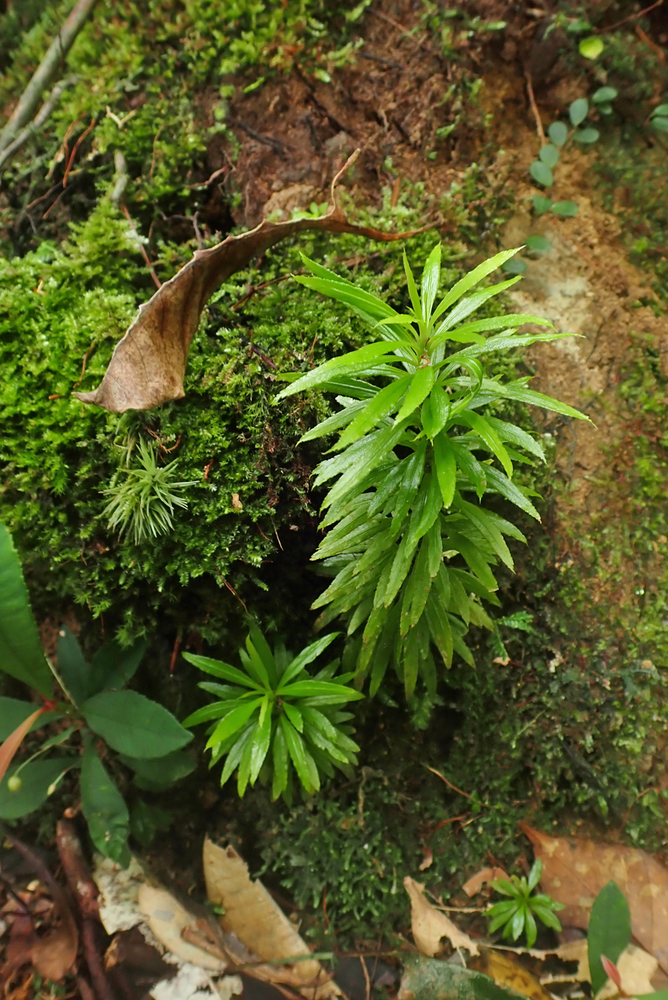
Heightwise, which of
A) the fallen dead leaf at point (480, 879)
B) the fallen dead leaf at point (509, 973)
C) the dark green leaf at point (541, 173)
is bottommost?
the fallen dead leaf at point (509, 973)

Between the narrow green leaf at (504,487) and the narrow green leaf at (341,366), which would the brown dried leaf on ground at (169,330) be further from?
the narrow green leaf at (504,487)

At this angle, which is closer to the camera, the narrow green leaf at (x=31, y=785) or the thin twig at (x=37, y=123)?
the narrow green leaf at (x=31, y=785)

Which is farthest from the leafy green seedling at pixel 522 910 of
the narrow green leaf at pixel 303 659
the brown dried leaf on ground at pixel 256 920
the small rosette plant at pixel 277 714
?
the narrow green leaf at pixel 303 659

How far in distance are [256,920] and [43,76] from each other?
3.60m

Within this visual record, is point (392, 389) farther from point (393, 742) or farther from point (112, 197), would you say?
point (112, 197)

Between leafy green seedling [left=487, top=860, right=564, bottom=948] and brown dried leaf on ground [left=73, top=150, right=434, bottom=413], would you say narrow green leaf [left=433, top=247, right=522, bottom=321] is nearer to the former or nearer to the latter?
brown dried leaf on ground [left=73, top=150, right=434, bottom=413]

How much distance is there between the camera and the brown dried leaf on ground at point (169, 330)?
64.6 inches

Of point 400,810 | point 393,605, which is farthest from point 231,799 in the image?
point 393,605

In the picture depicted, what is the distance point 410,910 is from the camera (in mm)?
2088

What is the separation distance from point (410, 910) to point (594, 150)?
121 inches

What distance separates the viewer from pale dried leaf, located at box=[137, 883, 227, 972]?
77.1 inches

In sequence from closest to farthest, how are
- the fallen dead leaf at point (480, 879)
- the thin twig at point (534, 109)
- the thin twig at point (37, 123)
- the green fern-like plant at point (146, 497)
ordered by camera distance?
the green fern-like plant at point (146, 497)
the fallen dead leaf at point (480, 879)
the thin twig at point (534, 109)
the thin twig at point (37, 123)

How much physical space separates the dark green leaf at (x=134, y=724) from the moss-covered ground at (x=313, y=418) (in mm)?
223

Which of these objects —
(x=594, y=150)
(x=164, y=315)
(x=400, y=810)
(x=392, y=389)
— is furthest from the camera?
(x=594, y=150)
